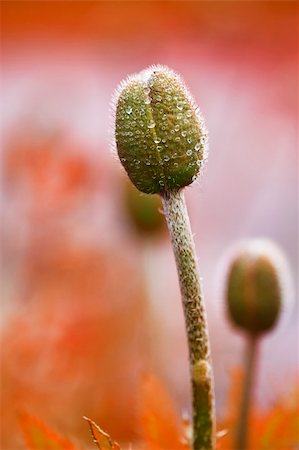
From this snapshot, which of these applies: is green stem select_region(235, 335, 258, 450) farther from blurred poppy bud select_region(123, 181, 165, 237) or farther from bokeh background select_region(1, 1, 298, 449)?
blurred poppy bud select_region(123, 181, 165, 237)

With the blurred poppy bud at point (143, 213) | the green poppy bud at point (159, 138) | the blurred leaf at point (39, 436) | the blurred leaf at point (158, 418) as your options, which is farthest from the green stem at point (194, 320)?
the blurred poppy bud at point (143, 213)

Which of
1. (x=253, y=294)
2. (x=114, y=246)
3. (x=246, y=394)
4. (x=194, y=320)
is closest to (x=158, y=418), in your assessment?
(x=246, y=394)

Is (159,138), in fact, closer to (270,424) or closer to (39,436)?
(39,436)

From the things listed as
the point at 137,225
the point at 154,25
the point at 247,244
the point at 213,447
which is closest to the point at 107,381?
the point at 137,225

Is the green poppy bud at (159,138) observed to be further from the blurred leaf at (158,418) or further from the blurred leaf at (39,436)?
the blurred leaf at (158,418)

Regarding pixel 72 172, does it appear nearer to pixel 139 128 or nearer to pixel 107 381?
pixel 107 381
